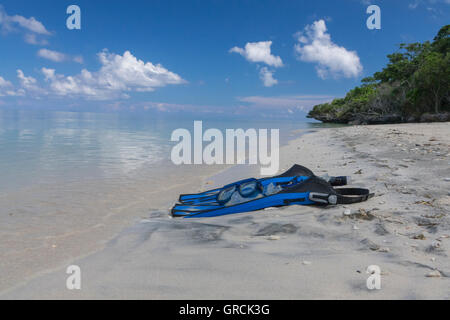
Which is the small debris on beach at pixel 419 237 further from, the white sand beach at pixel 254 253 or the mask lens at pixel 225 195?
the mask lens at pixel 225 195

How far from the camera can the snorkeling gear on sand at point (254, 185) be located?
15.4 feet

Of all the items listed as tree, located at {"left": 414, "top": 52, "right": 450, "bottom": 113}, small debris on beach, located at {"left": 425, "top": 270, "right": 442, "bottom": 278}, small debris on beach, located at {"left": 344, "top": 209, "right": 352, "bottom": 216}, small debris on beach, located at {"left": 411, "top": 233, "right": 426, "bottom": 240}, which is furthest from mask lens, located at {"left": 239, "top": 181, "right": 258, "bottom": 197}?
tree, located at {"left": 414, "top": 52, "right": 450, "bottom": 113}

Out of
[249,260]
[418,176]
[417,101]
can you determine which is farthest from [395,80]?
[249,260]

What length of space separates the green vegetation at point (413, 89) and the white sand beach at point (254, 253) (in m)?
32.5

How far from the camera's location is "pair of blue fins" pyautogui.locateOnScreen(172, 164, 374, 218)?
161 inches

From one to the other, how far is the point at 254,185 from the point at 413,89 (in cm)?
4000

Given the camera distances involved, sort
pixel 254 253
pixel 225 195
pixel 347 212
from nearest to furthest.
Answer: pixel 254 253 → pixel 347 212 → pixel 225 195

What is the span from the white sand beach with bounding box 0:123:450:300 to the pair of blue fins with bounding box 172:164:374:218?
16cm

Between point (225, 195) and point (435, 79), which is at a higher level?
point (435, 79)

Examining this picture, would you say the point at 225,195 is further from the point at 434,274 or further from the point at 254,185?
the point at 434,274

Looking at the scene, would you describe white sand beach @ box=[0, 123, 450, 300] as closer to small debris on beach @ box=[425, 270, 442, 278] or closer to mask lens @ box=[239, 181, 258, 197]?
small debris on beach @ box=[425, 270, 442, 278]

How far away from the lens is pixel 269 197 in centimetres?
421

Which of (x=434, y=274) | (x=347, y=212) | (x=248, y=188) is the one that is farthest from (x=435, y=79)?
(x=434, y=274)
